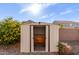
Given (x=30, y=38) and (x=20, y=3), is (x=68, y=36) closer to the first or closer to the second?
(x=30, y=38)

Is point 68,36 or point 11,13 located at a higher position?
point 11,13

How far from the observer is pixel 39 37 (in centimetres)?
240

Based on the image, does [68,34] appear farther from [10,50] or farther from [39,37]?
[10,50]

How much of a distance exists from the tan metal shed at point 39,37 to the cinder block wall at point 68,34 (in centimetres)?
6

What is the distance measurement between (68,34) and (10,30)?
0.84 meters

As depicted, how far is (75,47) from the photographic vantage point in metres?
2.40

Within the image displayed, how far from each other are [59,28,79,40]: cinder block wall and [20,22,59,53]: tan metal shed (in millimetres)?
60

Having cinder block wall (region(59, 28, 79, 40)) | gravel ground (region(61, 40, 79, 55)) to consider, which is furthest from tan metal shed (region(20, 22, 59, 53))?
gravel ground (region(61, 40, 79, 55))

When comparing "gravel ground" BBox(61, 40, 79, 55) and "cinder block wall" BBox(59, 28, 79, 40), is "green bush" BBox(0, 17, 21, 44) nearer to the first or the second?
"cinder block wall" BBox(59, 28, 79, 40)

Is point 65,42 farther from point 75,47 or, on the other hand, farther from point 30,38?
point 30,38

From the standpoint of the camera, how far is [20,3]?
2383 millimetres
